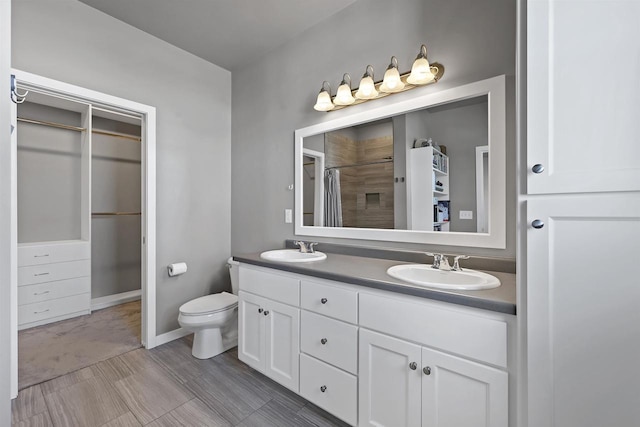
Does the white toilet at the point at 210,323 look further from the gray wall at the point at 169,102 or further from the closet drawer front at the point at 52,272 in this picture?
the closet drawer front at the point at 52,272

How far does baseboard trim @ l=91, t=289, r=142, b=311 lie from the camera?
132 inches

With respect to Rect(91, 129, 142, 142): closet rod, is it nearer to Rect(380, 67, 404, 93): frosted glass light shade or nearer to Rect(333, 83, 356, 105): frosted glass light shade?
Rect(333, 83, 356, 105): frosted glass light shade

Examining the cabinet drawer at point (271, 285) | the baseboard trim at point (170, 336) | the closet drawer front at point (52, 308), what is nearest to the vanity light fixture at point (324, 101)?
the cabinet drawer at point (271, 285)

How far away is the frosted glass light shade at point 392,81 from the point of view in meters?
1.74

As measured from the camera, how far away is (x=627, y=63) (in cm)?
82

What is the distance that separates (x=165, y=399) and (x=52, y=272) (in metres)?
2.16

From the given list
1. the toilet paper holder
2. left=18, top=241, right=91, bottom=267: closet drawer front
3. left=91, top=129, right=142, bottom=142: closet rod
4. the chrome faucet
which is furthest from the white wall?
left=91, top=129, right=142, bottom=142: closet rod

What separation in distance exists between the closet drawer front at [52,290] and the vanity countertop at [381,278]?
2318 mm

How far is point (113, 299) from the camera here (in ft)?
11.5

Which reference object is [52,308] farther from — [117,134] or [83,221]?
[117,134]

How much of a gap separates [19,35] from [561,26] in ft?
9.45

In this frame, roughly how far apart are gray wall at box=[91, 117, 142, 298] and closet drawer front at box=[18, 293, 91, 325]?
0.36 meters

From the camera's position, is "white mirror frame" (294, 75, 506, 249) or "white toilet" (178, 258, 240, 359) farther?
"white toilet" (178, 258, 240, 359)

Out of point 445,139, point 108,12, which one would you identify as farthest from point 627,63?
point 108,12
